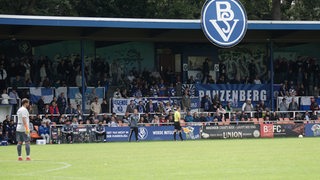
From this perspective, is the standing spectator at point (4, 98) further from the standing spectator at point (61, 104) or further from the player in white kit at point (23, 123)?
the player in white kit at point (23, 123)

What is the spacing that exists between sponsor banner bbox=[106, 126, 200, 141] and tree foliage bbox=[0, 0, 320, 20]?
15.1 m

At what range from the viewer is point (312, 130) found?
123 feet

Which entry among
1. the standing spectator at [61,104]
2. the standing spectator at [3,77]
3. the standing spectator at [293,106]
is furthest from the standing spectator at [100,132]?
the standing spectator at [293,106]

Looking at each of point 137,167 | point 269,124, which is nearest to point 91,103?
point 269,124

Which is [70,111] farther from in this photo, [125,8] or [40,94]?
[125,8]

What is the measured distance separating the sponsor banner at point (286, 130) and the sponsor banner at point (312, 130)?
414 mm

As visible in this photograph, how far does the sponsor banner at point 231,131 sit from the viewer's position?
36250 millimetres

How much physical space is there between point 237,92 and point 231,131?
7184 millimetres

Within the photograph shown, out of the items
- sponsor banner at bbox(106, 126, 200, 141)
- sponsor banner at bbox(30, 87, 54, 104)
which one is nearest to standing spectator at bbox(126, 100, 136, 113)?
sponsor banner at bbox(106, 126, 200, 141)

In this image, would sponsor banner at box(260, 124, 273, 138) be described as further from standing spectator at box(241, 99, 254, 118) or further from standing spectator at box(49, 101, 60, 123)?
standing spectator at box(49, 101, 60, 123)

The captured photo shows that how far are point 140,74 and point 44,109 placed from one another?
8748 millimetres

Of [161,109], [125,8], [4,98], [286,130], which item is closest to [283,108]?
[286,130]

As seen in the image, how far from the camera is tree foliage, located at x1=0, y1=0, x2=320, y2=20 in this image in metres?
48.3

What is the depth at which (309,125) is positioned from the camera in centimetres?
3753
